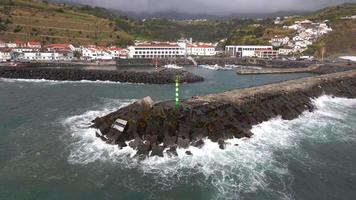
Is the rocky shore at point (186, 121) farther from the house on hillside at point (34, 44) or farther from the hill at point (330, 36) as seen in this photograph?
the hill at point (330, 36)

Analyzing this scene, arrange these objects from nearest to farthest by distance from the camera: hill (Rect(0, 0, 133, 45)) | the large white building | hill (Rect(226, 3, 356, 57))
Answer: the large white building < hill (Rect(0, 0, 133, 45)) < hill (Rect(226, 3, 356, 57))

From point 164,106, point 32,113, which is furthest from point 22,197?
point 32,113

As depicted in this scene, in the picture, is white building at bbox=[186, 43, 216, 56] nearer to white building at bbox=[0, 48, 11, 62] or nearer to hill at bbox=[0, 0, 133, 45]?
hill at bbox=[0, 0, 133, 45]

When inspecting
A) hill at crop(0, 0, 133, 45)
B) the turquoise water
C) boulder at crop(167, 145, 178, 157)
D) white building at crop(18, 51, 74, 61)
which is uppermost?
hill at crop(0, 0, 133, 45)

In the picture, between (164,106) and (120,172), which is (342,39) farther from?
(120,172)

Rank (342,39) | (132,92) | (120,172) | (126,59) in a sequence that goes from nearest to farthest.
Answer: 1. (120,172)
2. (132,92)
3. (126,59)
4. (342,39)

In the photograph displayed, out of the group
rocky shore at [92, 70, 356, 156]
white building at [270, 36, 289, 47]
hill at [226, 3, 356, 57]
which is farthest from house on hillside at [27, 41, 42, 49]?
white building at [270, 36, 289, 47]

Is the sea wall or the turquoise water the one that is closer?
the turquoise water
